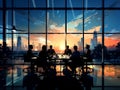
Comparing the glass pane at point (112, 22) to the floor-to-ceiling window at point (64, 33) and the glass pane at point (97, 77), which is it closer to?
the floor-to-ceiling window at point (64, 33)

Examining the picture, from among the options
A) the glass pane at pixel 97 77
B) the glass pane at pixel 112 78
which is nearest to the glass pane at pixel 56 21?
the glass pane at pixel 97 77

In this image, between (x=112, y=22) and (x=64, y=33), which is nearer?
(x=64, y=33)

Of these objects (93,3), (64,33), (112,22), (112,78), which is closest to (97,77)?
(112,78)

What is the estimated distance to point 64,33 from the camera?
55.2 ft

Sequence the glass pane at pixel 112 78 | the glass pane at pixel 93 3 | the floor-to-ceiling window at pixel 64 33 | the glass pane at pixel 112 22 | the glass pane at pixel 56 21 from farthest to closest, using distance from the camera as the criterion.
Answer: the glass pane at pixel 112 22, the glass pane at pixel 56 21, the glass pane at pixel 93 3, the floor-to-ceiling window at pixel 64 33, the glass pane at pixel 112 78

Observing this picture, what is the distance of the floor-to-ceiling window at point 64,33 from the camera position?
44.0ft

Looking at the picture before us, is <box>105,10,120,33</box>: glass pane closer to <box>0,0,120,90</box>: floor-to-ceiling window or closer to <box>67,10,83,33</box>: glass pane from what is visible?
<box>0,0,120,90</box>: floor-to-ceiling window

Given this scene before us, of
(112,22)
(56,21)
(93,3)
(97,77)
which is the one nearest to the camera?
(97,77)

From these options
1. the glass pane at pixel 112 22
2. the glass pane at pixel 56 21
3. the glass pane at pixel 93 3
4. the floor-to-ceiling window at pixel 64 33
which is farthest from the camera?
the glass pane at pixel 112 22

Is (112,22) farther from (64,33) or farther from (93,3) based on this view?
(64,33)

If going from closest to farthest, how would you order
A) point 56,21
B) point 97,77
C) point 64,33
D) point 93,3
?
point 97,77 → point 64,33 → point 93,3 → point 56,21

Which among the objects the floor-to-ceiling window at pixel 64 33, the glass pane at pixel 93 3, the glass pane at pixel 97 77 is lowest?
the glass pane at pixel 97 77

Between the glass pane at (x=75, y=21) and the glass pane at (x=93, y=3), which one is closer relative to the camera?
the glass pane at (x=93, y=3)

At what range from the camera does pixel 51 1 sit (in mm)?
17672
